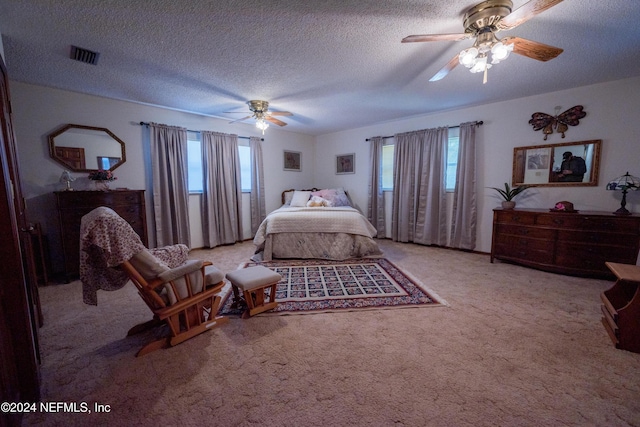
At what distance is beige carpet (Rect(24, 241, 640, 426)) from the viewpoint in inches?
48.0

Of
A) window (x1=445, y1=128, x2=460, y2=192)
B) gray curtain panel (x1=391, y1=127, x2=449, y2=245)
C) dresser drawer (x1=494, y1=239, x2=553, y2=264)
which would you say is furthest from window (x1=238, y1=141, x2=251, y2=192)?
dresser drawer (x1=494, y1=239, x2=553, y2=264)

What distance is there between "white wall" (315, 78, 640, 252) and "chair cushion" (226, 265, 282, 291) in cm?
372

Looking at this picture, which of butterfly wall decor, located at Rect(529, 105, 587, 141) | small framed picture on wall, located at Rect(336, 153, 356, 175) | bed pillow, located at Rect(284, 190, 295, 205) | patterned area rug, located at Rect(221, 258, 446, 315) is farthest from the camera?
small framed picture on wall, located at Rect(336, 153, 356, 175)

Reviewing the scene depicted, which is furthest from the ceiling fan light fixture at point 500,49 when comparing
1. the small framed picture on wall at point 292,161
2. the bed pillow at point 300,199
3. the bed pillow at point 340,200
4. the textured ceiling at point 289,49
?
the small framed picture on wall at point 292,161

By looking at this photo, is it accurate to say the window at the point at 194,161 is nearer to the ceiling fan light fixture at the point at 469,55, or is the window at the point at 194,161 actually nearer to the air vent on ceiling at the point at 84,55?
the air vent on ceiling at the point at 84,55

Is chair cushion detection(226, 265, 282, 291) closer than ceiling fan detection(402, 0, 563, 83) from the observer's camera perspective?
No

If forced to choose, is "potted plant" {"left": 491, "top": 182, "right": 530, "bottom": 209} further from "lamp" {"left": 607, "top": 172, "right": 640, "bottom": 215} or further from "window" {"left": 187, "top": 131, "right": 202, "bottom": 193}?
"window" {"left": 187, "top": 131, "right": 202, "bottom": 193}

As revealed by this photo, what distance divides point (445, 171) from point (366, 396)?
3.99 metres

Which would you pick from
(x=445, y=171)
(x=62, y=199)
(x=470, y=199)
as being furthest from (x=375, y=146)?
(x=62, y=199)

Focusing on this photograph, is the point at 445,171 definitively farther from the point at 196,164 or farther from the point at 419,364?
the point at 196,164

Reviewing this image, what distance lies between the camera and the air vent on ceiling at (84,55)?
216cm

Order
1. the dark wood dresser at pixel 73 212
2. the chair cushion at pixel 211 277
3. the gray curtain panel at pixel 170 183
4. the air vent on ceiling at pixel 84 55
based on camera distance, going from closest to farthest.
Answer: the chair cushion at pixel 211 277, the air vent on ceiling at pixel 84 55, the dark wood dresser at pixel 73 212, the gray curtain panel at pixel 170 183

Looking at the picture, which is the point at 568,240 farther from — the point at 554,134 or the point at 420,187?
the point at 420,187

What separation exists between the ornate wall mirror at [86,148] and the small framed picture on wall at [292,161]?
3.01m
